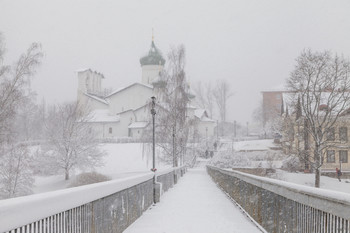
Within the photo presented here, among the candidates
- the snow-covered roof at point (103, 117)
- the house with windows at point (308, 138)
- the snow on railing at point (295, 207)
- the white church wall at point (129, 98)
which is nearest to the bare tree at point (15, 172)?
the house with windows at point (308, 138)

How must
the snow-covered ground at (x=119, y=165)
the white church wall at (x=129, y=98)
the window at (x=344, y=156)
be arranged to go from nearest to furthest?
the snow-covered ground at (x=119, y=165) → the window at (x=344, y=156) → the white church wall at (x=129, y=98)

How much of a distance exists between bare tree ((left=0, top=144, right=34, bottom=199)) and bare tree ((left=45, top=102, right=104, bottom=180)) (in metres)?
14.5

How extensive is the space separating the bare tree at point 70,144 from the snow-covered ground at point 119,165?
1943 mm

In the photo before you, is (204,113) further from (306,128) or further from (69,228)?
(69,228)

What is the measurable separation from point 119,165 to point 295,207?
185 ft

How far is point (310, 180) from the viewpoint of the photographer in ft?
134

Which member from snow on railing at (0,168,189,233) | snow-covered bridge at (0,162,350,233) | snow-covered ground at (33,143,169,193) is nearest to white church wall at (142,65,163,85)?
snow-covered ground at (33,143,169,193)

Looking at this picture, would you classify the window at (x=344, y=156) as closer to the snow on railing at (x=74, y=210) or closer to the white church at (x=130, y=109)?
the white church at (x=130, y=109)

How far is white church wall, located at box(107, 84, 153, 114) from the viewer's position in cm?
8238

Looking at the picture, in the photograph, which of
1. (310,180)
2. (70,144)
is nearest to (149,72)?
(70,144)

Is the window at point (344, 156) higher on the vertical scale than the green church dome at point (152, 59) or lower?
lower

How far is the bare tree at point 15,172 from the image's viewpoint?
3150cm

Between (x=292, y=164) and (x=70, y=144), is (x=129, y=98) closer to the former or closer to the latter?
(x=70, y=144)

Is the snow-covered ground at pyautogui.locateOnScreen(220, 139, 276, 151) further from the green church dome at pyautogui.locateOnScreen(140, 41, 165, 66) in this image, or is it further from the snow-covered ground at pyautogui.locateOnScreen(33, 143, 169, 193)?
the green church dome at pyautogui.locateOnScreen(140, 41, 165, 66)
